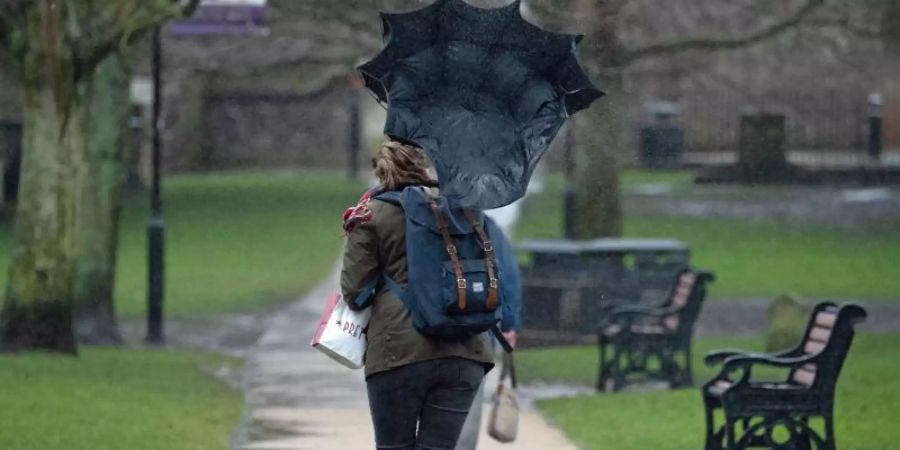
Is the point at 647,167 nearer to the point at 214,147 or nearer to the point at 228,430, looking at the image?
the point at 214,147

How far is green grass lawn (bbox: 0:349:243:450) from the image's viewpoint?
10.6 meters

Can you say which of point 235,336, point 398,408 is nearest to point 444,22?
point 398,408

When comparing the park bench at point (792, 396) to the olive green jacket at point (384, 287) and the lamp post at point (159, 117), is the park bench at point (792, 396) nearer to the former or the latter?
the olive green jacket at point (384, 287)

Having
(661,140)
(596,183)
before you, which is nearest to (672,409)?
(596,183)

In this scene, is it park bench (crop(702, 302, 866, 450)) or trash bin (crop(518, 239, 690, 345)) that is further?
trash bin (crop(518, 239, 690, 345))

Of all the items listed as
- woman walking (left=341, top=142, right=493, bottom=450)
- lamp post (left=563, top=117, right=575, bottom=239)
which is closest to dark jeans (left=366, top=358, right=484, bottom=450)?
woman walking (left=341, top=142, right=493, bottom=450)

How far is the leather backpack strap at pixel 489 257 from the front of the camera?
21.9 ft

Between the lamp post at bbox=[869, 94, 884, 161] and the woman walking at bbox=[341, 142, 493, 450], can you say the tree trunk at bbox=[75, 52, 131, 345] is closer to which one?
the woman walking at bbox=[341, 142, 493, 450]

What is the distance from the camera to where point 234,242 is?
27516mm

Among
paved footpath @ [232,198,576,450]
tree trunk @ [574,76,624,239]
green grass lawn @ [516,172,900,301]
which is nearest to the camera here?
paved footpath @ [232,198,576,450]

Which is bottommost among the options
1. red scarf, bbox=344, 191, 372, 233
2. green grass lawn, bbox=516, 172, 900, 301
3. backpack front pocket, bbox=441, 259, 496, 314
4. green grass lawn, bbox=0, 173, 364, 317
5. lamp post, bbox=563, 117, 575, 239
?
green grass lawn, bbox=0, 173, 364, 317

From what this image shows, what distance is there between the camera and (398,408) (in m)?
6.70

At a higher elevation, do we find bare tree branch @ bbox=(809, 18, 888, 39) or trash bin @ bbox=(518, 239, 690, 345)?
bare tree branch @ bbox=(809, 18, 888, 39)

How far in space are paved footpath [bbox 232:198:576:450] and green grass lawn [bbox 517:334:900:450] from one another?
0.86 ft
